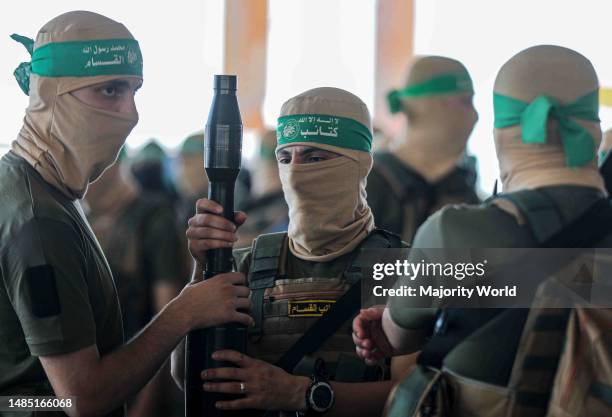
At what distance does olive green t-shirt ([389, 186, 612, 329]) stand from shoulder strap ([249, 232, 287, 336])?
0.77 m

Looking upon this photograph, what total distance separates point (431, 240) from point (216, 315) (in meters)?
0.59

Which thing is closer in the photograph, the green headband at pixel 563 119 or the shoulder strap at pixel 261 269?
the green headband at pixel 563 119

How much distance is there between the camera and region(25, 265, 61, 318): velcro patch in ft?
6.75

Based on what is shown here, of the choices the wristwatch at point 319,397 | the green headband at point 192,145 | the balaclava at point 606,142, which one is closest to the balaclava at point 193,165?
the green headband at point 192,145

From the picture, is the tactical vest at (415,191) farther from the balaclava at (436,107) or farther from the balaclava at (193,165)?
the balaclava at (193,165)

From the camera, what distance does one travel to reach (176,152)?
7527mm

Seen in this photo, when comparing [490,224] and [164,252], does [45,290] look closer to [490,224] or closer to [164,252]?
[490,224]

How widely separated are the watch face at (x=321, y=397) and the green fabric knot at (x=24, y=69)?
1.10 metres

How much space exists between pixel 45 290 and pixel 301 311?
0.76 metres

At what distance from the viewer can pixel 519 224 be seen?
1851 mm

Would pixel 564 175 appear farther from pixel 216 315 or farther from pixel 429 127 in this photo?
pixel 429 127

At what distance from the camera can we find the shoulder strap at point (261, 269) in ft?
8.42

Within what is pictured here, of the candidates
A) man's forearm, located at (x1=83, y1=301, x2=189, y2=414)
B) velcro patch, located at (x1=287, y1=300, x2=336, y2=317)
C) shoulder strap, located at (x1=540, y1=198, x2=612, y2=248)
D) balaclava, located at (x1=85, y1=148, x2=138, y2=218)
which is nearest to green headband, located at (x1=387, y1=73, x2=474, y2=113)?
balaclava, located at (x1=85, y1=148, x2=138, y2=218)

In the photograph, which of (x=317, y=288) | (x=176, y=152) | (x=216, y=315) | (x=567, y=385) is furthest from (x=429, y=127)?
(x=176, y=152)
